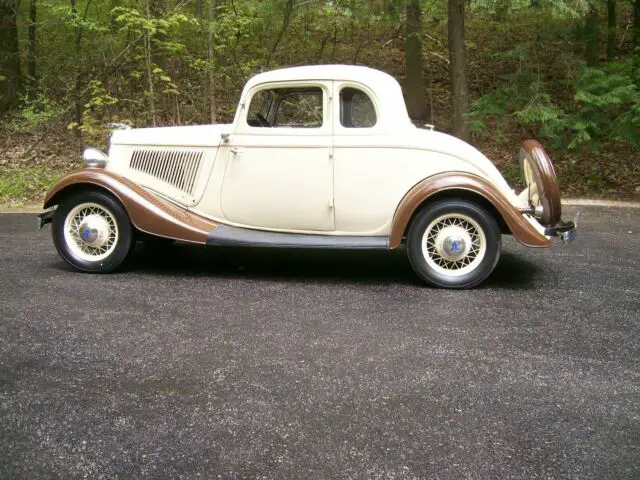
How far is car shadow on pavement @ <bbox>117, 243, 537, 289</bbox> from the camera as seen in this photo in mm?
5414

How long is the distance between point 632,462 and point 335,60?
12.8 metres

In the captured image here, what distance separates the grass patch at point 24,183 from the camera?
380 inches

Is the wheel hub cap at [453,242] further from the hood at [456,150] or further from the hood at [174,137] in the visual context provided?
the hood at [174,137]

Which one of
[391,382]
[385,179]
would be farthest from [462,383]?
[385,179]

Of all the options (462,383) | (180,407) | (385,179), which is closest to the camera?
(180,407)

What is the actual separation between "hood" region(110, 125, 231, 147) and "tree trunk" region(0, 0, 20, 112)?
29.9 ft

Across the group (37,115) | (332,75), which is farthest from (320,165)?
(37,115)

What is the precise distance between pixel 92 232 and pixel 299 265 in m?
2.04

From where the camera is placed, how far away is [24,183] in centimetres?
1012

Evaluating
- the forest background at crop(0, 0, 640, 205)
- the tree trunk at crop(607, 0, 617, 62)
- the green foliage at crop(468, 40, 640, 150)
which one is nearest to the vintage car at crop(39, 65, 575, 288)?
the forest background at crop(0, 0, 640, 205)

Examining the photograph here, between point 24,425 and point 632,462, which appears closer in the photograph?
point 632,462

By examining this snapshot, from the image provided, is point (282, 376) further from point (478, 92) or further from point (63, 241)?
point (478, 92)

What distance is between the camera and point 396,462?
250cm

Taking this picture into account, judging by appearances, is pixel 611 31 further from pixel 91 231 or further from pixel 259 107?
pixel 91 231
